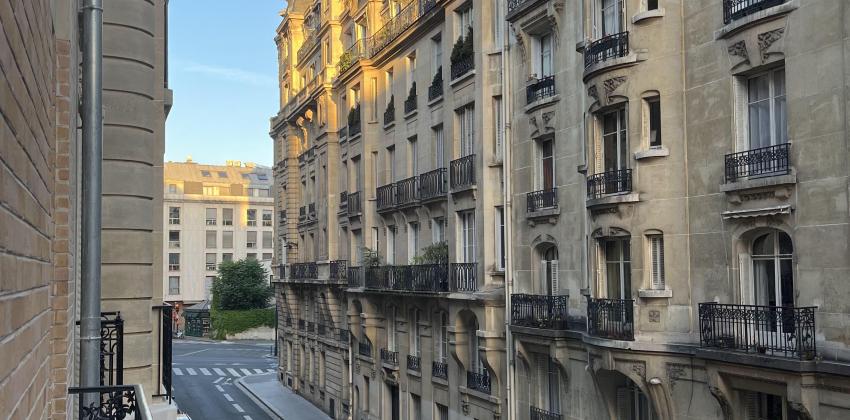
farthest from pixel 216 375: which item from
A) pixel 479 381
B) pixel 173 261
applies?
pixel 173 261

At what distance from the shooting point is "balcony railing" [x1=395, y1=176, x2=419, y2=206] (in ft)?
107

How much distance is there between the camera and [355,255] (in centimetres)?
4038

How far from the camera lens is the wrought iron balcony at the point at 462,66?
89.8 ft

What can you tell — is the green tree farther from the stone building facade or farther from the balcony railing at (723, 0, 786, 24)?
the balcony railing at (723, 0, 786, 24)

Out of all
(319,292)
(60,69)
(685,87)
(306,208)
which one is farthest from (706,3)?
(306,208)

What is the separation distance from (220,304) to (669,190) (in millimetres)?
75254

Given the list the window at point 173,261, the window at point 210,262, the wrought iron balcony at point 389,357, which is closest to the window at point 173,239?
the window at point 173,261

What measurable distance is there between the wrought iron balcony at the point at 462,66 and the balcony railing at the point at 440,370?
9.51m

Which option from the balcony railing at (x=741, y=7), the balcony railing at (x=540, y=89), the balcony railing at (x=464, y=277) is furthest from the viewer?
the balcony railing at (x=464, y=277)

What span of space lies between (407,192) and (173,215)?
77.2 m

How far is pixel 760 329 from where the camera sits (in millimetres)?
15398

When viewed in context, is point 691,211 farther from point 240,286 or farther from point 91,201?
point 240,286

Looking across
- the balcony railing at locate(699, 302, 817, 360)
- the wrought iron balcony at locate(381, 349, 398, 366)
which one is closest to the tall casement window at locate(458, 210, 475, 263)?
the wrought iron balcony at locate(381, 349, 398, 366)

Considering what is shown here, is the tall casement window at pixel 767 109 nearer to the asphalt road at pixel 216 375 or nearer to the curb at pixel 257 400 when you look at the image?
the curb at pixel 257 400
